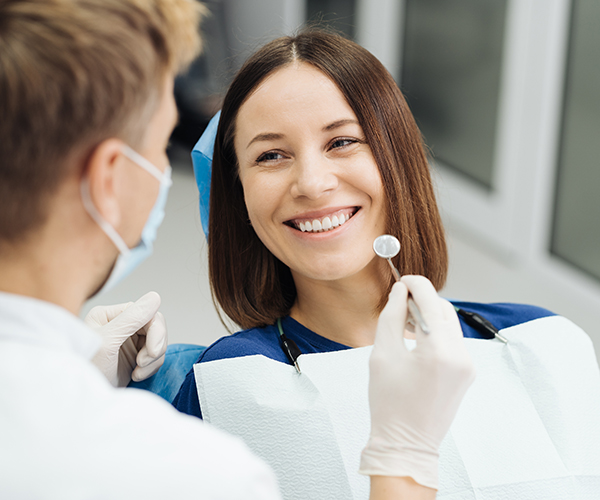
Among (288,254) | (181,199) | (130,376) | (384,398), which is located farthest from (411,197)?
(181,199)

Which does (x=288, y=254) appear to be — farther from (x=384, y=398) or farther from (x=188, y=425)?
(x=188, y=425)

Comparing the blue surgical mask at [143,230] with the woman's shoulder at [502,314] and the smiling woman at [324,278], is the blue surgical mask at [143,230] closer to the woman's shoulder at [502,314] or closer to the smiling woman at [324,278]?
the smiling woman at [324,278]

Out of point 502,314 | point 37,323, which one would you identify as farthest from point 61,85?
point 502,314

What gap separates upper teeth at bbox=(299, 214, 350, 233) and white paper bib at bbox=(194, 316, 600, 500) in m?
0.24

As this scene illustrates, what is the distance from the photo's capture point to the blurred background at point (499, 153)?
3131 mm

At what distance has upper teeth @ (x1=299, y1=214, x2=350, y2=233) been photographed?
1338 mm

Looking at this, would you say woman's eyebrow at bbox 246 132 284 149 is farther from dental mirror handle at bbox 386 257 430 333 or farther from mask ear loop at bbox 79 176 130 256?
mask ear loop at bbox 79 176 130 256

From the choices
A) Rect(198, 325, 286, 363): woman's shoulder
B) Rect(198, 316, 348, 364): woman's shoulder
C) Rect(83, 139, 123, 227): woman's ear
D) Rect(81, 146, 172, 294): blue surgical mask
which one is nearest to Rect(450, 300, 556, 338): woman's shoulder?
Rect(198, 316, 348, 364): woman's shoulder

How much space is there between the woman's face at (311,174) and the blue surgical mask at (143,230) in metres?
0.40

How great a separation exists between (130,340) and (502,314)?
0.80m

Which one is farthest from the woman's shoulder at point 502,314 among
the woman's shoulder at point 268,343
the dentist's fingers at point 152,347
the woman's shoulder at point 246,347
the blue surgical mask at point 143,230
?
the blue surgical mask at point 143,230

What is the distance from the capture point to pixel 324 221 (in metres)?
1.33

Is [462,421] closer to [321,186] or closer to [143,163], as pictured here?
[321,186]

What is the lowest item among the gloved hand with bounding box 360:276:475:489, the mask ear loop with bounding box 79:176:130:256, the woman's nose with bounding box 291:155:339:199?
the gloved hand with bounding box 360:276:475:489
